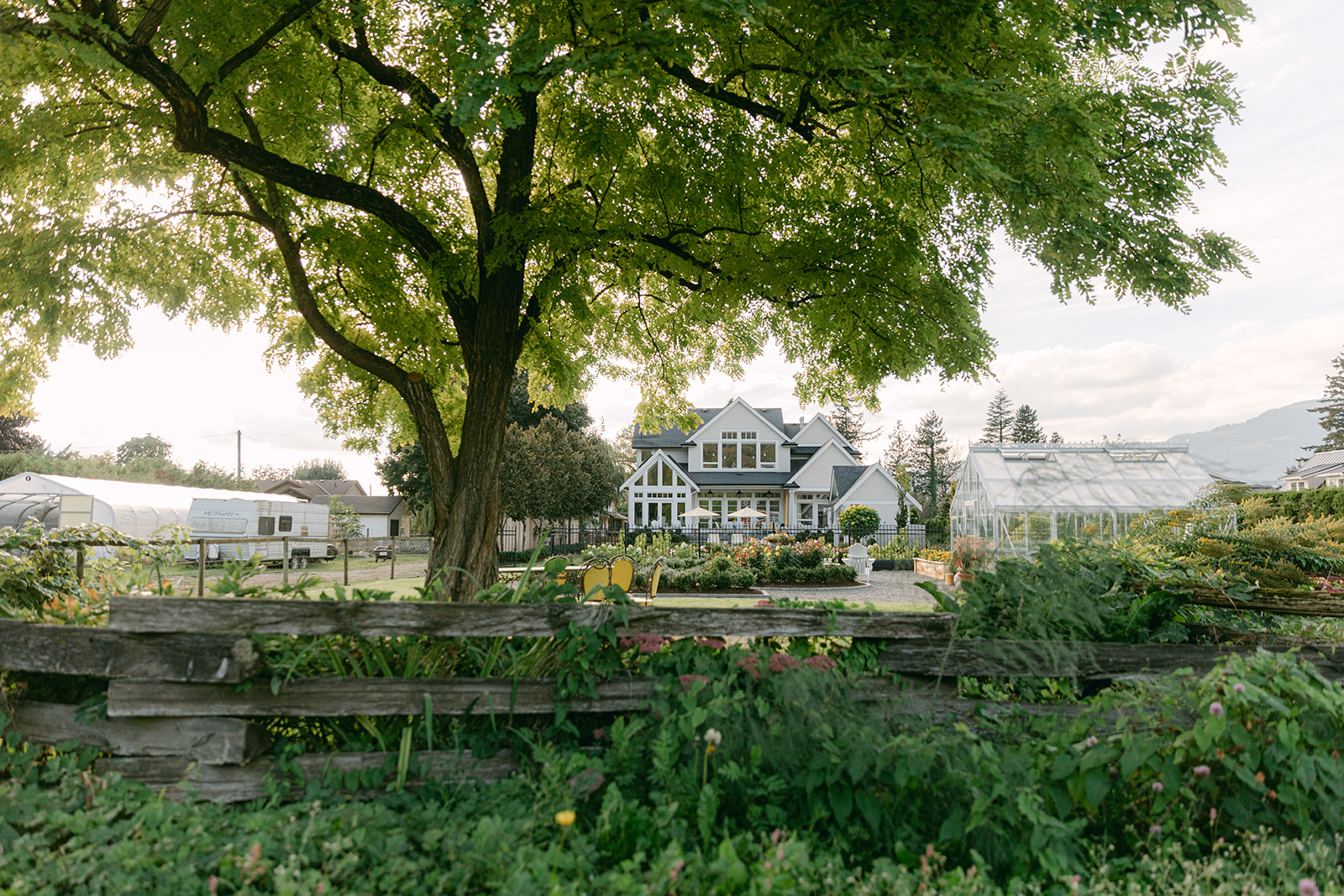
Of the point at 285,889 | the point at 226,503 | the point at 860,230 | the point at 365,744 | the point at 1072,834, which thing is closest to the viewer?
the point at 285,889

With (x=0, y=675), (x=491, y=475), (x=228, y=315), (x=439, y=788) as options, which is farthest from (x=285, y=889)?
(x=228, y=315)

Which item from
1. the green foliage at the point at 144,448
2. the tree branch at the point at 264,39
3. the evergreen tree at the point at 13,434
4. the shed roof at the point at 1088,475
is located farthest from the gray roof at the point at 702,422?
the green foliage at the point at 144,448

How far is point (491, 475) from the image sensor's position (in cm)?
758

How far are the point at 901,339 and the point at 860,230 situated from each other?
1.21 m

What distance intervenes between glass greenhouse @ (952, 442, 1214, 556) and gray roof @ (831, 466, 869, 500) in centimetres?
1812

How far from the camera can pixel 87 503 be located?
23953 mm

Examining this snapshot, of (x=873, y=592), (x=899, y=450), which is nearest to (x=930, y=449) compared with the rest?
(x=899, y=450)

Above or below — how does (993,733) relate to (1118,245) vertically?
below

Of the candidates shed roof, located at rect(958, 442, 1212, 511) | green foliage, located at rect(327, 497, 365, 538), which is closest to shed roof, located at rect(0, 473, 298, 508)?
green foliage, located at rect(327, 497, 365, 538)

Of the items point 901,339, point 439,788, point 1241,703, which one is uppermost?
point 901,339

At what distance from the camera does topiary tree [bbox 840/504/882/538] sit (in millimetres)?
29170

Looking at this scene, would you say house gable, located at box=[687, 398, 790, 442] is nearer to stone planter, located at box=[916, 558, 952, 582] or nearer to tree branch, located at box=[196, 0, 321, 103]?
stone planter, located at box=[916, 558, 952, 582]

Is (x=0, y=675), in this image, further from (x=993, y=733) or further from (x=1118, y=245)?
(x=1118, y=245)

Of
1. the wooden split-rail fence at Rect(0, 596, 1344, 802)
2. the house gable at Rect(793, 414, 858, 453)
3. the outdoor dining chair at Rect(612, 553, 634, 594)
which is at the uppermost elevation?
the house gable at Rect(793, 414, 858, 453)
